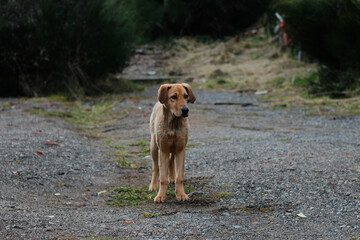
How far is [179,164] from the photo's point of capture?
5.73 m

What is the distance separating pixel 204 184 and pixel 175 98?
1.41m

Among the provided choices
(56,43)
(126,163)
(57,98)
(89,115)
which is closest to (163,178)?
(126,163)

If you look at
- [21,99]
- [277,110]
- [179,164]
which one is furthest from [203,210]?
[21,99]

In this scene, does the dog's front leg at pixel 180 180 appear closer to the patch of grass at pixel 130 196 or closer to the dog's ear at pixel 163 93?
the patch of grass at pixel 130 196

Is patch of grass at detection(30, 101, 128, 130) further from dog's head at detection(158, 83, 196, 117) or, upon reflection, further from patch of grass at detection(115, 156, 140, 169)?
dog's head at detection(158, 83, 196, 117)

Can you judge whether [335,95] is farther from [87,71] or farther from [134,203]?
[134,203]

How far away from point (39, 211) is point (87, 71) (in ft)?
43.4

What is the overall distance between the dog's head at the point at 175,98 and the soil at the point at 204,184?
1028 mm

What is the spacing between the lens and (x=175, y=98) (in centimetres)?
550

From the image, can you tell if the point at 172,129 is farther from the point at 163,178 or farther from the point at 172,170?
the point at 172,170

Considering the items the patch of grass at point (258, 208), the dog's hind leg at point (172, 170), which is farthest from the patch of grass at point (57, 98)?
the patch of grass at point (258, 208)

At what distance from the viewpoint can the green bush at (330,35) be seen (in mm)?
15054

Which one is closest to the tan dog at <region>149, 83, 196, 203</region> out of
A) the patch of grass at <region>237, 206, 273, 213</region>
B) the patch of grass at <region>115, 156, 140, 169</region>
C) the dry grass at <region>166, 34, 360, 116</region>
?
the patch of grass at <region>237, 206, 273, 213</region>

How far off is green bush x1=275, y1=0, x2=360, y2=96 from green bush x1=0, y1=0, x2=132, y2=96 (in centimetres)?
600
